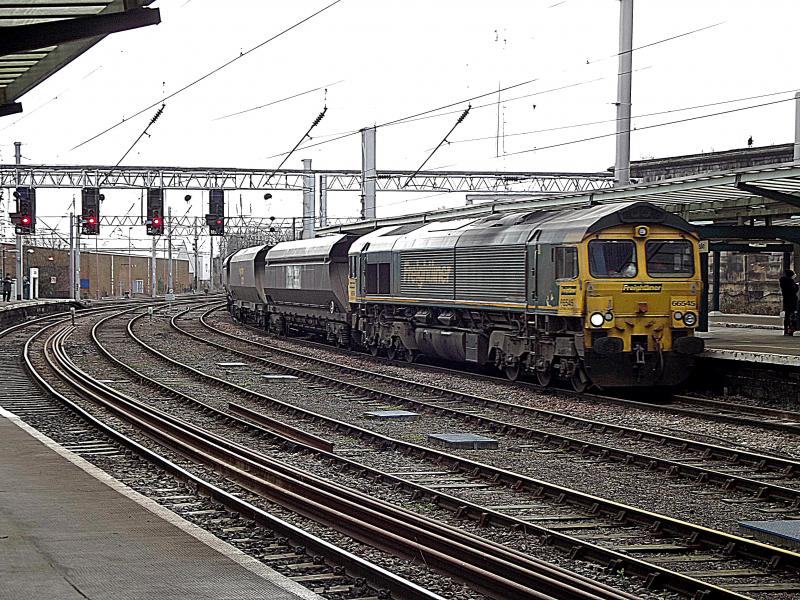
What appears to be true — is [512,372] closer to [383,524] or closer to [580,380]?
[580,380]

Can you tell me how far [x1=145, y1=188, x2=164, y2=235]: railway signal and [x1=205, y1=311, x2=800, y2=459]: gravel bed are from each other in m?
18.4

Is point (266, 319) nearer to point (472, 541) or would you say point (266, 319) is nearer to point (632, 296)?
point (632, 296)

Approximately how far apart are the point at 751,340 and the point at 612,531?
15417mm

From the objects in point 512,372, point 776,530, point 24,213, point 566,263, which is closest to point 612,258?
point 566,263

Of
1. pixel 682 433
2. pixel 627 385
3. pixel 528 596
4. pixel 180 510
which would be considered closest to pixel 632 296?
pixel 627 385

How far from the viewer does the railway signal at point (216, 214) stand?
46.3 meters

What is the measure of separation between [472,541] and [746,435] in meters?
8.05

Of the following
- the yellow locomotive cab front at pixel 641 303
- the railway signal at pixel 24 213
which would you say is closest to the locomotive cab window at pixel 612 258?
the yellow locomotive cab front at pixel 641 303

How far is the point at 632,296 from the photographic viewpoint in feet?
63.5

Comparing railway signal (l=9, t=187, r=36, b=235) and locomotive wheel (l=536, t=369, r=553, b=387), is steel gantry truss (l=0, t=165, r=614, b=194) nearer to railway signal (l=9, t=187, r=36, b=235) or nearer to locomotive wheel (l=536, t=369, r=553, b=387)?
railway signal (l=9, t=187, r=36, b=235)

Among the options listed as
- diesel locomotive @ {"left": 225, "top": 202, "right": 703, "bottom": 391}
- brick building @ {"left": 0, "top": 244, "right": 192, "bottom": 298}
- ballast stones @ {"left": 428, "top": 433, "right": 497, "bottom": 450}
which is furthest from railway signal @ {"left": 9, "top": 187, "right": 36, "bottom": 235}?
ballast stones @ {"left": 428, "top": 433, "right": 497, "bottom": 450}

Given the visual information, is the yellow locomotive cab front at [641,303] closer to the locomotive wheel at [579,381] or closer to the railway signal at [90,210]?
the locomotive wheel at [579,381]

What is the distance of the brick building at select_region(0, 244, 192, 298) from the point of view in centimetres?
8666

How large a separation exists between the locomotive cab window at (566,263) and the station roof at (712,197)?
2307mm
